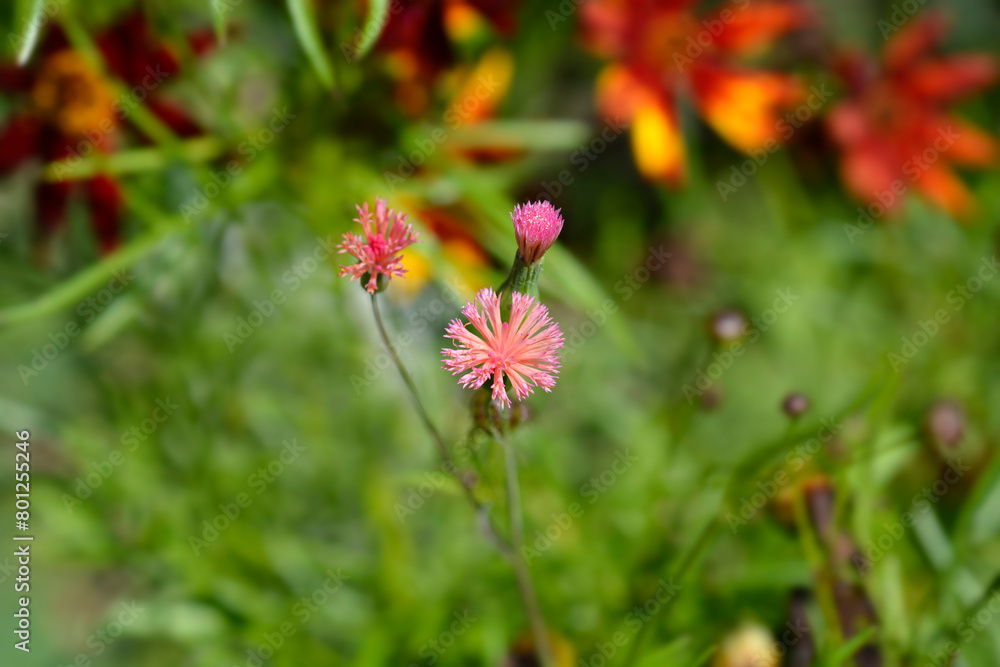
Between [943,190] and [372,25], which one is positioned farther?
[943,190]

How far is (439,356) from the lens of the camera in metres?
0.99

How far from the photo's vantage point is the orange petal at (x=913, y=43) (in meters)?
1.14

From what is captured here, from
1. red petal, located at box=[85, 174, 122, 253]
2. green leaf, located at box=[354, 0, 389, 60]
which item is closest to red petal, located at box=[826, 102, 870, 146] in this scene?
green leaf, located at box=[354, 0, 389, 60]

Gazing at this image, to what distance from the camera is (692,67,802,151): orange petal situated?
1.01 m

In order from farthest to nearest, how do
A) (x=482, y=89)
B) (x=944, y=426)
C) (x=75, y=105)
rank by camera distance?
(x=482, y=89) < (x=75, y=105) < (x=944, y=426)

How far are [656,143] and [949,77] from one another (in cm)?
47

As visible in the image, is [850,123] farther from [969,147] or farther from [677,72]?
[677,72]

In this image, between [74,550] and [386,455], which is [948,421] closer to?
[386,455]

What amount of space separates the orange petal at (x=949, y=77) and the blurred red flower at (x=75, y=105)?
92cm

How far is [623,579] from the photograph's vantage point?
82 cm

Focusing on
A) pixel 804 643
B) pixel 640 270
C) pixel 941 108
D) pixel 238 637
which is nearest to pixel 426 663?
pixel 238 637

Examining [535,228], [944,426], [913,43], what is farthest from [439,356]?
[913,43]

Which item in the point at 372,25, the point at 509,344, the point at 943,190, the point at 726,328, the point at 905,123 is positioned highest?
the point at 905,123

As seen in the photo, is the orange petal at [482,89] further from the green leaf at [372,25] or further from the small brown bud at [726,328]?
the small brown bud at [726,328]
